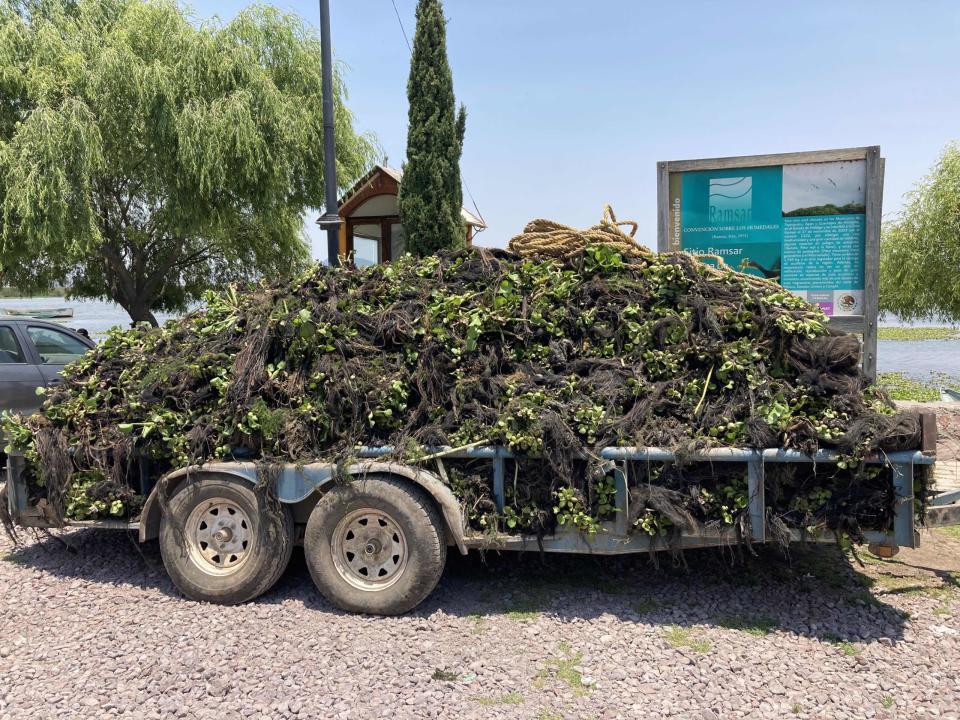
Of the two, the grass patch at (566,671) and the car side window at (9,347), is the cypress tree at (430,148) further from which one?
the grass patch at (566,671)

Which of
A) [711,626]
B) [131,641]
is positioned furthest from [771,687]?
[131,641]

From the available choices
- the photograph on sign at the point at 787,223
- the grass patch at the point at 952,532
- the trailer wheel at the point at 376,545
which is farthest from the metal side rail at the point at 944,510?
the photograph on sign at the point at 787,223

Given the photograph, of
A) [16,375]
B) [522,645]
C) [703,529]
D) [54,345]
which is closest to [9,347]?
[16,375]

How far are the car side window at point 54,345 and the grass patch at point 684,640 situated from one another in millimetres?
7344

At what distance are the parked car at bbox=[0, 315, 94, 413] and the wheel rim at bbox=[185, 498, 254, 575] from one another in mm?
4191

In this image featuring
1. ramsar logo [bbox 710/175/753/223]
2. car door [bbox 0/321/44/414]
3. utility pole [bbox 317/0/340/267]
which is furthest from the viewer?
utility pole [bbox 317/0/340/267]

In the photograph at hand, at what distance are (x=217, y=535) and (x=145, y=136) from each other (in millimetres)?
13116

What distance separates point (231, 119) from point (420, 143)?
3942mm

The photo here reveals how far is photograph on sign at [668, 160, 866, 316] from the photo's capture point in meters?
6.68

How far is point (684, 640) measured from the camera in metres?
4.00

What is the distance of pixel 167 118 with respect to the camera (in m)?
15.0

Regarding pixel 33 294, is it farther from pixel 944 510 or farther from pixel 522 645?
pixel 944 510

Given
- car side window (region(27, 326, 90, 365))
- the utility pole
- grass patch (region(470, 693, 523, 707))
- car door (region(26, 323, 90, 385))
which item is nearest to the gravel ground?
grass patch (region(470, 693, 523, 707))

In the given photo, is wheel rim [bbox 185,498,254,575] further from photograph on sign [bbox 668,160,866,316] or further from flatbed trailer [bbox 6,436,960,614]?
photograph on sign [bbox 668,160,866,316]
